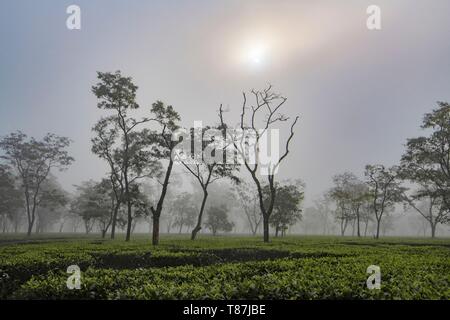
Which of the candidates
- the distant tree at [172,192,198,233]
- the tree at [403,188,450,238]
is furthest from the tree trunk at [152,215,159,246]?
the distant tree at [172,192,198,233]

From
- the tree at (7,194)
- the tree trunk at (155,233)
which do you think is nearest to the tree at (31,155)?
the tree at (7,194)

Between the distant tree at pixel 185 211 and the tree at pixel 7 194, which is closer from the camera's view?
the tree at pixel 7 194

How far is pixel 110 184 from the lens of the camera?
1901 inches

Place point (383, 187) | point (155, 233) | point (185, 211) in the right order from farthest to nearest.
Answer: point (185, 211) → point (383, 187) → point (155, 233)

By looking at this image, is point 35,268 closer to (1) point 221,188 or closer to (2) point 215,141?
(2) point 215,141

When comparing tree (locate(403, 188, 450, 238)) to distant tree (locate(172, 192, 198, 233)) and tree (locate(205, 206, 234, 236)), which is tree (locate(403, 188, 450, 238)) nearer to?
tree (locate(205, 206, 234, 236))

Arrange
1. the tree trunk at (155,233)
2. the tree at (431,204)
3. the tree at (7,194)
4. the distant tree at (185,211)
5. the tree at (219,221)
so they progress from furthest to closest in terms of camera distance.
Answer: the distant tree at (185,211) < the tree at (219,221) < the tree at (7,194) < the tree at (431,204) < the tree trunk at (155,233)

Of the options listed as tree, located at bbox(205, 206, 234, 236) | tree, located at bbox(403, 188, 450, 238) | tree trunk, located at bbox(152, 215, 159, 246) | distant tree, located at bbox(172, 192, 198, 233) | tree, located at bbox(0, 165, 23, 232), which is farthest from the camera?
distant tree, located at bbox(172, 192, 198, 233)

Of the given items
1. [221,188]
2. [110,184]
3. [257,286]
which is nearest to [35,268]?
[257,286]

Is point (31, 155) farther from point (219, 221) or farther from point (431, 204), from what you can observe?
point (431, 204)

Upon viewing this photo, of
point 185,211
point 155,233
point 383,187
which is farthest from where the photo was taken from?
point 185,211

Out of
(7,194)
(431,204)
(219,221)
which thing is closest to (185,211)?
(219,221)

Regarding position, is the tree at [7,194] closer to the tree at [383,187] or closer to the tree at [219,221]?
the tree at [219,221]
